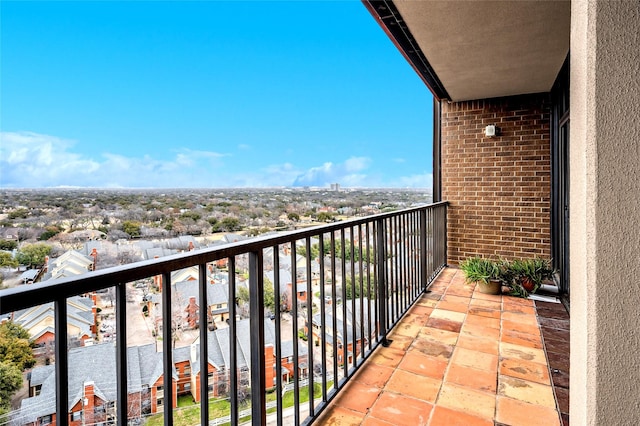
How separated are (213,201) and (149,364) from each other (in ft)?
2.70

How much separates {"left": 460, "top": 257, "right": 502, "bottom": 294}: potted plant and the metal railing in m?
1.26

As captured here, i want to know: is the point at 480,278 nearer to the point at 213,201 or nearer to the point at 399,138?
the point at 213,201

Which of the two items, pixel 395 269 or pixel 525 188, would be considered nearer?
pixel 395 269

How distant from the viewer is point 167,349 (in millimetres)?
938

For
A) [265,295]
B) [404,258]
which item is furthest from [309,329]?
[404,258]

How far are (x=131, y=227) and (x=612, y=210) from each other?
1388 mm

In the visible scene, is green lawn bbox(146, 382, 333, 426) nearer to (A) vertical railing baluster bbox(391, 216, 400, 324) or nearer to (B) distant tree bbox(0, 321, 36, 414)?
(B) distant tree bbox(0, 321, 36, 414)

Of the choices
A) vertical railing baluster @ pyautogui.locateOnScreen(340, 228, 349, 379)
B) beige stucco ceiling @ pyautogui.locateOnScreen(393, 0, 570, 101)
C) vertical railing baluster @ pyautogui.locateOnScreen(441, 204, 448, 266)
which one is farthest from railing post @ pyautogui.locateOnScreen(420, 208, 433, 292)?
vertical railing baluster @ pyautogui.locateOnScreen(340, 228, 349, 379)

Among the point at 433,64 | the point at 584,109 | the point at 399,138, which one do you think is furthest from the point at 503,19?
the point at 399,138

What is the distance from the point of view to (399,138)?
14.3 m

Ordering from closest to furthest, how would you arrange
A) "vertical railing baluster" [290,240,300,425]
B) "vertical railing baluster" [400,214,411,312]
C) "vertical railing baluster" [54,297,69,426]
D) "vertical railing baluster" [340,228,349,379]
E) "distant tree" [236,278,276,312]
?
"vertical railing baluster" [54,297,69,426] < "distant tree" [236,278,276,312] < "vertical railing baluster" [290,240,300,425] < "vertical railing baluster" [340,228,349,379] < "vertical railing baluster" [400,214,411,312]

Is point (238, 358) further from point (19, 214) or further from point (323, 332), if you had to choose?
point (19, 214)

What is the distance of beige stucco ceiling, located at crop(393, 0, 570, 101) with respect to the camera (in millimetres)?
2355

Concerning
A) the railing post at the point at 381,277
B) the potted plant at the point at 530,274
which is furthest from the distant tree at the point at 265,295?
the potted plant at the point at 530,274
